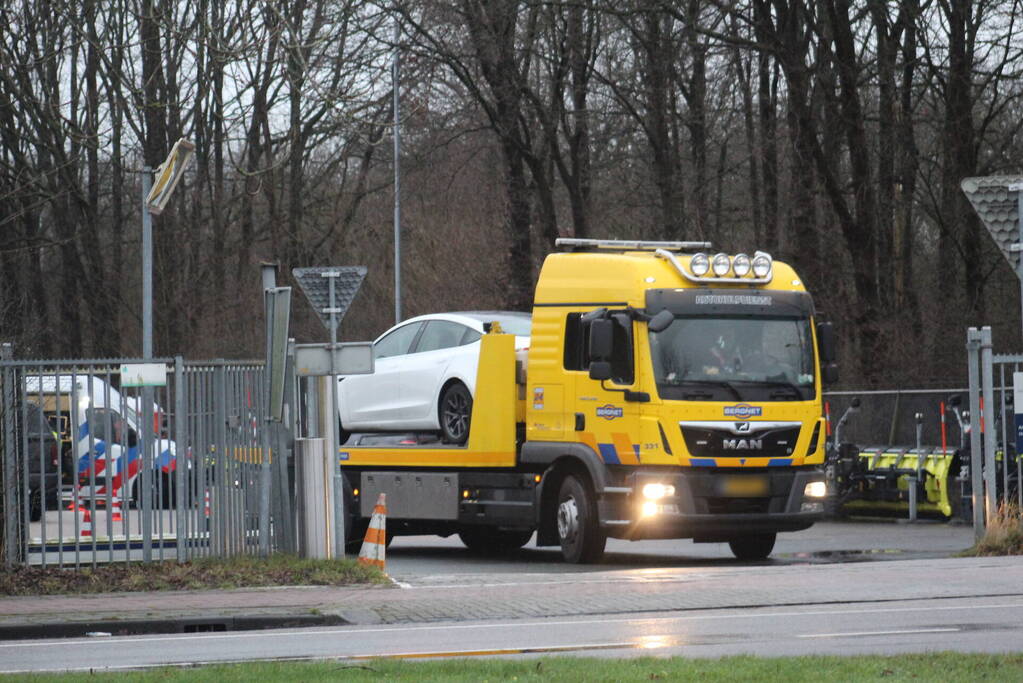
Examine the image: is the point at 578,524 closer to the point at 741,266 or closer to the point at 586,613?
the point at 741,266

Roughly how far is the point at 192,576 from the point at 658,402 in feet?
16.1

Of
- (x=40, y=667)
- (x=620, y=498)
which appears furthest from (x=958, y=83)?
(x=40, y=667)

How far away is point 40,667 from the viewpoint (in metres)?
10.3

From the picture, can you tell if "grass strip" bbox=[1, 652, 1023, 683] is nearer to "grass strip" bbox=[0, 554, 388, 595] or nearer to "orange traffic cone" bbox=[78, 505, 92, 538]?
"grass strip" bbox=[0, 554, 388, 595]

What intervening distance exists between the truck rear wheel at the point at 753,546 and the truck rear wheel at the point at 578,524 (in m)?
1.88

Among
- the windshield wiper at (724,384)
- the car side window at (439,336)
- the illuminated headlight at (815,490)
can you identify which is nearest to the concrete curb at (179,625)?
the windshield wiper at (724,384)

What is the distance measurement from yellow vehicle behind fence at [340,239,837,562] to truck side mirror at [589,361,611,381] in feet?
0.05

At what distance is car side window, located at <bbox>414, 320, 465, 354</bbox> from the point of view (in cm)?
1942

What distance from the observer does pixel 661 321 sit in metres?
17.1

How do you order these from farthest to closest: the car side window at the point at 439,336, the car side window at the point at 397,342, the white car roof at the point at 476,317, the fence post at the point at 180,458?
1. the car side window at the point at 397,342
2. the car side window at the point at 439,336
3. the white car roof at the point at 476,317
4. the fence post at the point at 180,458

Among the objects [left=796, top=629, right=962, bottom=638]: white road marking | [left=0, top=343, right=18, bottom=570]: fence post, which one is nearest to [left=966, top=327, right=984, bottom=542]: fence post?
[left=796, top=629, right=962, bottom=638]: white road marking

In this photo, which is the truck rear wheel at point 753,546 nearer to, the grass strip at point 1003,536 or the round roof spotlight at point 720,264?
the grass strip at point 1003,536

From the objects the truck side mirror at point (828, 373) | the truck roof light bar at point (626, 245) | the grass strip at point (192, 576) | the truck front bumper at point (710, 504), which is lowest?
the grass strip at point (192, 576)

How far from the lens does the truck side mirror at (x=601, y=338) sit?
1689 centimetres
